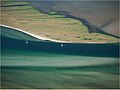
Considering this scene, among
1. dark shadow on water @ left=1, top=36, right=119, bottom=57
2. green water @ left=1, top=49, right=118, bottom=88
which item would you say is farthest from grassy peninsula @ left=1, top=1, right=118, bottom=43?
green water @ left=1, top=49, right=118, bottom=88

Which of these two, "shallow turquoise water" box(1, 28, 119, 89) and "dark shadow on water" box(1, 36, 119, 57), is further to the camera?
"dark shadow on water" box(1, 36, 119, 57)

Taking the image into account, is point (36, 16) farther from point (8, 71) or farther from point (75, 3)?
point (8, 71)

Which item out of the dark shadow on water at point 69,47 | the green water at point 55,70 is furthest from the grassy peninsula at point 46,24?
the green water at point 55,70

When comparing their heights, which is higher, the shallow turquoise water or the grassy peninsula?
the grassy peninsula

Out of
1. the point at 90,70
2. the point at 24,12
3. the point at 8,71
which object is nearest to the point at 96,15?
the point at 90,70

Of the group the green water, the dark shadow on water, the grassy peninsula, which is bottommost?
the green water

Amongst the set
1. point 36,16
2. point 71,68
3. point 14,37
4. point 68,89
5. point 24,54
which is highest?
point 36,16

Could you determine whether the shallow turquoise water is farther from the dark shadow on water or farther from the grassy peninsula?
the grassy peninsula
